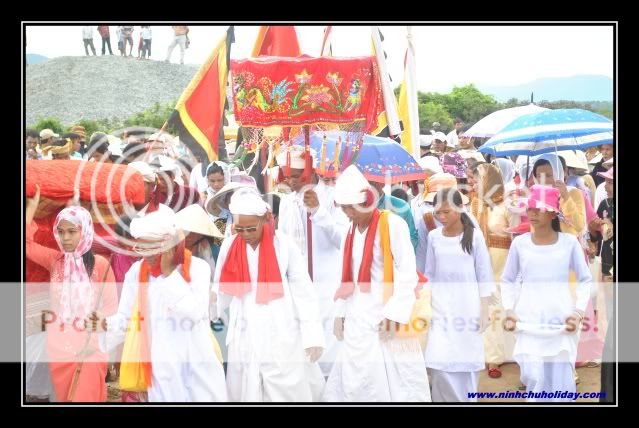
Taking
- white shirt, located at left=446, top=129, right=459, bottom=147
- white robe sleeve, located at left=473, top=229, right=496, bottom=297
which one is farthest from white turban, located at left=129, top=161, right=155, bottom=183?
white shirt, located at left=446, top=129, right=459, bottom=147

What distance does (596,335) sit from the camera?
716cm

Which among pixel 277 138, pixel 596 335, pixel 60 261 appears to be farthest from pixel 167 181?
pixel 596 335

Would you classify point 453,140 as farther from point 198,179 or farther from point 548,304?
point 548,304

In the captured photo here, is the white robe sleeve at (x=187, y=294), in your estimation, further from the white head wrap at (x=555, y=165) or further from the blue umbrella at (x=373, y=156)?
the white head wrap at (x=555, y=165)

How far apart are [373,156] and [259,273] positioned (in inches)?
90.0

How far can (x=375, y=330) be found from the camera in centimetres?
539

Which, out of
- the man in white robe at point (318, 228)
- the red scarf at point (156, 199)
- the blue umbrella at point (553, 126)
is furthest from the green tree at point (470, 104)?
the red scarf at point (156, 199)

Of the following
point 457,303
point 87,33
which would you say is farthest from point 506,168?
point 87,33

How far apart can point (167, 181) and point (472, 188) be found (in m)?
2.56

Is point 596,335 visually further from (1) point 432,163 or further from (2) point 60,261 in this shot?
(2) point 60,261

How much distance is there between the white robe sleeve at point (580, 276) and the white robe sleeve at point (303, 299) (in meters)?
1.52

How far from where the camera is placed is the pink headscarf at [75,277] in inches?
200

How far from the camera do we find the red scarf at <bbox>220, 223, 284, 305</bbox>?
16.9 feet

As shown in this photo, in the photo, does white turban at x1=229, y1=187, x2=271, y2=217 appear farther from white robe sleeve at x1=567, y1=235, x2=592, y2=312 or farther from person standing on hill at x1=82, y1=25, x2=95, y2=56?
person standing on hill at x1=82, y1=25, x2=95, y2=56
